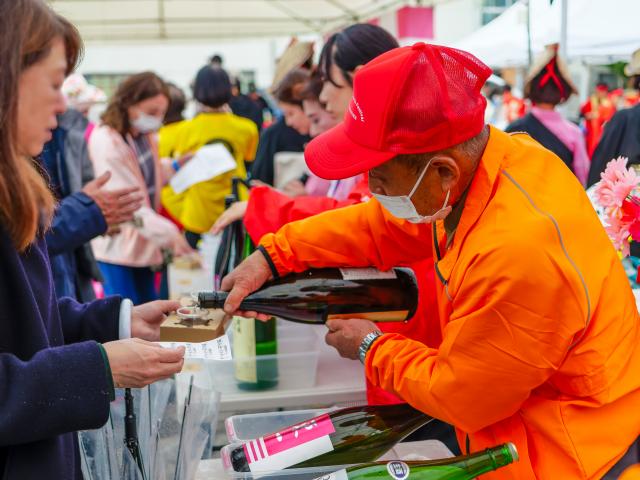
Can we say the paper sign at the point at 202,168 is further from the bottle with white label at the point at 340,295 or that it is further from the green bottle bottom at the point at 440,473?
the green bottle bottom at the point at 440,473

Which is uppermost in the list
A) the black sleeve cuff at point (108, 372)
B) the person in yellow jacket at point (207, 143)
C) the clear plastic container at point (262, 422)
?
the black sleeve cuff at point (108, 372)

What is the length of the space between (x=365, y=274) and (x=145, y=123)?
248 centimetres

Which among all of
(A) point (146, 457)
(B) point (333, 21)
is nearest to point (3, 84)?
(A) point (146, 457)

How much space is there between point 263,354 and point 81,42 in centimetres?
128

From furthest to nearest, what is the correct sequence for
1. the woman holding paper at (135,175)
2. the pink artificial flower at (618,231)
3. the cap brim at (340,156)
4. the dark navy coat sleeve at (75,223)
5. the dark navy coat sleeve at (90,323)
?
the woman holding paper at (135,175) → the dark navy coat sleeve at (75,223) → the pink artificial flower at (618,231) → the dark navy coat sleeve at (90,323) → the cap brim at (340,156)

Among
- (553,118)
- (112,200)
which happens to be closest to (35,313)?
(112,200)

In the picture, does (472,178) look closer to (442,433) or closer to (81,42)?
(81,42)

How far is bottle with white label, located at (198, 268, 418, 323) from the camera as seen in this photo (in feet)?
5.41

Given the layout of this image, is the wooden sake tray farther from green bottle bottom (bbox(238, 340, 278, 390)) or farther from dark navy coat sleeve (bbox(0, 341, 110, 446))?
green bottle bottom (bbox(238, 340, 278, 390))

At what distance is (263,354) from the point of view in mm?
2199

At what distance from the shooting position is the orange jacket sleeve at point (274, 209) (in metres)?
2.13

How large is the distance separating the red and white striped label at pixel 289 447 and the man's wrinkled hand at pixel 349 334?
156 millimetres

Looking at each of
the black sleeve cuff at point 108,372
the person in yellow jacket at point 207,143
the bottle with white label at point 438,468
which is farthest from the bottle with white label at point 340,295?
the person in yellow jacket at point 207,143

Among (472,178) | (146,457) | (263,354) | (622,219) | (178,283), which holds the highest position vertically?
(472,178)
